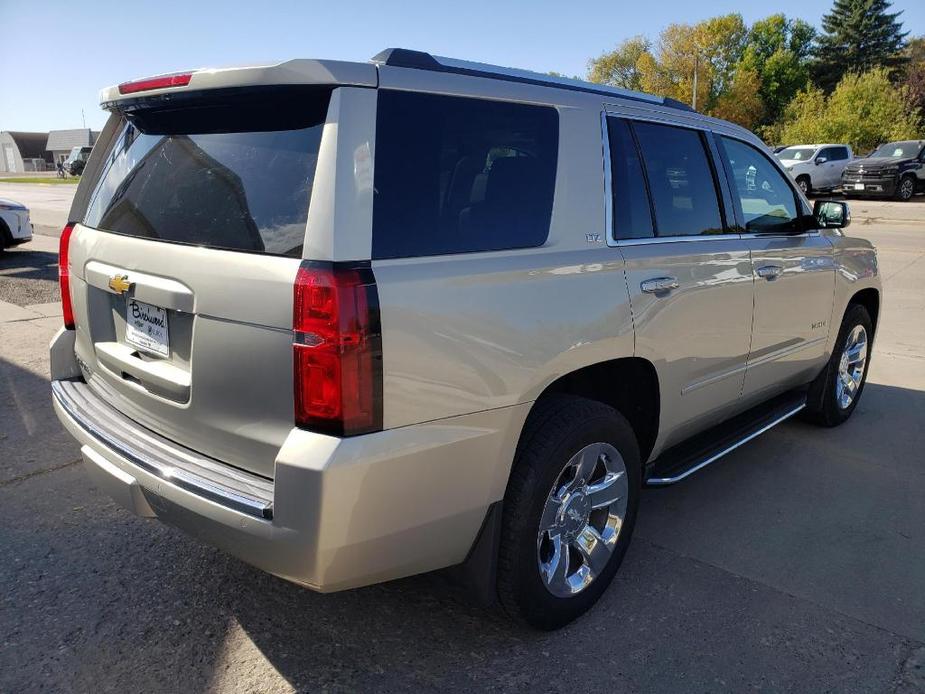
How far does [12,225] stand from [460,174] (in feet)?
39.2

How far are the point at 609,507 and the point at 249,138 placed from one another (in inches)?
75.6

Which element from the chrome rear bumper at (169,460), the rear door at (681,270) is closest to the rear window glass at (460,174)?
the rear door at (681,270)

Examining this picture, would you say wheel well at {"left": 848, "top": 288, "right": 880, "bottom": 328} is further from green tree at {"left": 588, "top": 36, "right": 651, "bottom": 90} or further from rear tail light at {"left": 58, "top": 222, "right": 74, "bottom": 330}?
green tree at {"left": 588, "top": 36, "right": 651, "bottom": 90}

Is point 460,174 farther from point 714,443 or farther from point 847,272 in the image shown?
point 847,272

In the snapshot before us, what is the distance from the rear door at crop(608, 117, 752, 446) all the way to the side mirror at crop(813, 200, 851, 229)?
115 centimetres

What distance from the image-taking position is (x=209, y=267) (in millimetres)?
2217

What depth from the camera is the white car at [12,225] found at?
463 inches

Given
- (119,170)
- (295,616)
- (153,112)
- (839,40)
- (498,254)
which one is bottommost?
(295,616)

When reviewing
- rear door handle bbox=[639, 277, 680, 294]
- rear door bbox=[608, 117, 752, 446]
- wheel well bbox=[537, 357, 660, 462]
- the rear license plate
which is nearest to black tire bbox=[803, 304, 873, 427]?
rear door bbox=[608, 117, 752, 446]

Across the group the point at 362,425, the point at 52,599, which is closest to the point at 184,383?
the point at 362,425

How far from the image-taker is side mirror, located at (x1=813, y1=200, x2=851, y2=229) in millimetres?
4414

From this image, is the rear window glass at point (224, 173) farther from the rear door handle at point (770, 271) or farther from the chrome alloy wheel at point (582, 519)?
the rear door handle at point (770, 271)

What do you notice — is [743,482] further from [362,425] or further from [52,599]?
[52,599]

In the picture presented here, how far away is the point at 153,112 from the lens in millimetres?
2639
